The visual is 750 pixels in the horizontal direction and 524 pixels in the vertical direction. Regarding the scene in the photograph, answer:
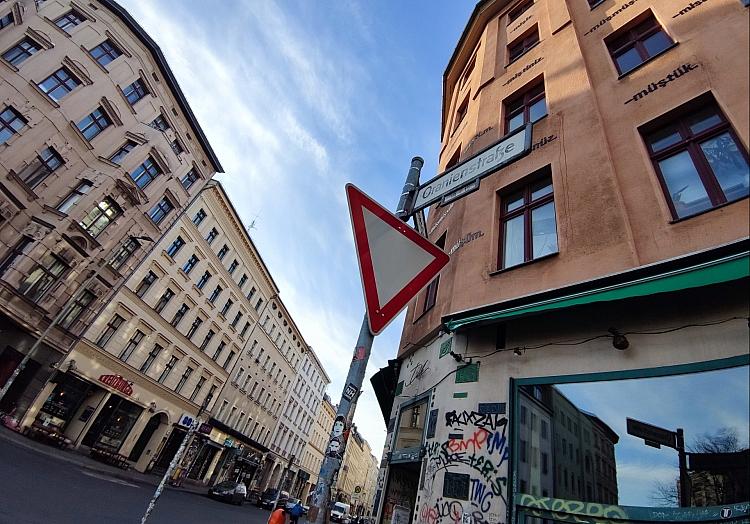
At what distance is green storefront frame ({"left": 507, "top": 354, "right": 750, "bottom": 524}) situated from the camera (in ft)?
11.6

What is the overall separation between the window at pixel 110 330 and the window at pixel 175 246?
18.1ft

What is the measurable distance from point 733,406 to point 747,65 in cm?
455

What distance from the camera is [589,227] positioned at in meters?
5.63

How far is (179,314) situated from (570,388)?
30.4 m

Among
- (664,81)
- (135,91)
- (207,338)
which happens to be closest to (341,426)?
(664,81)

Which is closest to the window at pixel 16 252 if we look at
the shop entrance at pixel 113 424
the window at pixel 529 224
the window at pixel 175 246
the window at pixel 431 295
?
the window at pixel 175 246

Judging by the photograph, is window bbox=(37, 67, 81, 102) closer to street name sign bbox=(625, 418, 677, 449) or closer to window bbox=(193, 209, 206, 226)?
window bbox=(193, 209, 206, 226)

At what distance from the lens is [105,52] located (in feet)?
81.7

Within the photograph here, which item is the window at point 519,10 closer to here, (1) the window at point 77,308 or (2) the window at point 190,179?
(2) the window at point 190,179

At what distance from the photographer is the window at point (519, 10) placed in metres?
12.2

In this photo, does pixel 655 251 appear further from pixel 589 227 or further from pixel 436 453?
pixel 436 453

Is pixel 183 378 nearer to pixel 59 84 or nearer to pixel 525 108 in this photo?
pixel 59 84

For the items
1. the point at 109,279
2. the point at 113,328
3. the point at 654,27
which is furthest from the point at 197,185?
the point at 654,27

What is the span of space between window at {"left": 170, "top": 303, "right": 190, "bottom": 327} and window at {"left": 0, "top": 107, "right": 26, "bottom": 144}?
14.5m
